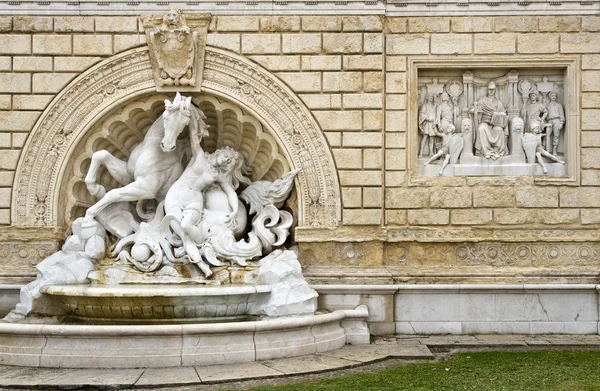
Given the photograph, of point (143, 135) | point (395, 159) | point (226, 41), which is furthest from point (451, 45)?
point (143, 135)

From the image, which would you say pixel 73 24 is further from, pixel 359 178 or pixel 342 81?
pixel 359 178

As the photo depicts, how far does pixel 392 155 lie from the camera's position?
12.1 meters

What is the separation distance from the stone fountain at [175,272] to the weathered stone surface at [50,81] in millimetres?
1305

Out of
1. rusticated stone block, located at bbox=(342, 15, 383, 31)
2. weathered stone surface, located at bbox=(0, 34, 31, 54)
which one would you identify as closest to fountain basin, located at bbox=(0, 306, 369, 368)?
weathered stone surface, located at bbox=(0, 34, 31, 54)

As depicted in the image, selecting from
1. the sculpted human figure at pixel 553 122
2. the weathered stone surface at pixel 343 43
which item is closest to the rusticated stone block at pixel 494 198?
the sculpted human figure at pixel 553 122

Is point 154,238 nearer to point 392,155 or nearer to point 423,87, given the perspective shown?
point 392,155

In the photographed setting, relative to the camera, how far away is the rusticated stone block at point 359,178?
39.2 ft

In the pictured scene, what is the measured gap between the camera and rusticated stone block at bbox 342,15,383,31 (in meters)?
12.0

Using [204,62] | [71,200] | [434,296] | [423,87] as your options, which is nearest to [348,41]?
[423,87]

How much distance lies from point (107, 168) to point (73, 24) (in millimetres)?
2348

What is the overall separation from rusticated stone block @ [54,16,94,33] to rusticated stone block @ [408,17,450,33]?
5.13 metres

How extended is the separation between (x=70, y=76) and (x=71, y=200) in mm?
1983

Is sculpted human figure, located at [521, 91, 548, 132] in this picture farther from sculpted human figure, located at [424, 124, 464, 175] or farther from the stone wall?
sculpted human figure, located at [424, 124, 464, 175]

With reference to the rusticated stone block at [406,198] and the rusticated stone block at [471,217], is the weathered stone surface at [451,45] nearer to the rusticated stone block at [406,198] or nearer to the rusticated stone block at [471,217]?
the rusticated stone block at [406,198]
